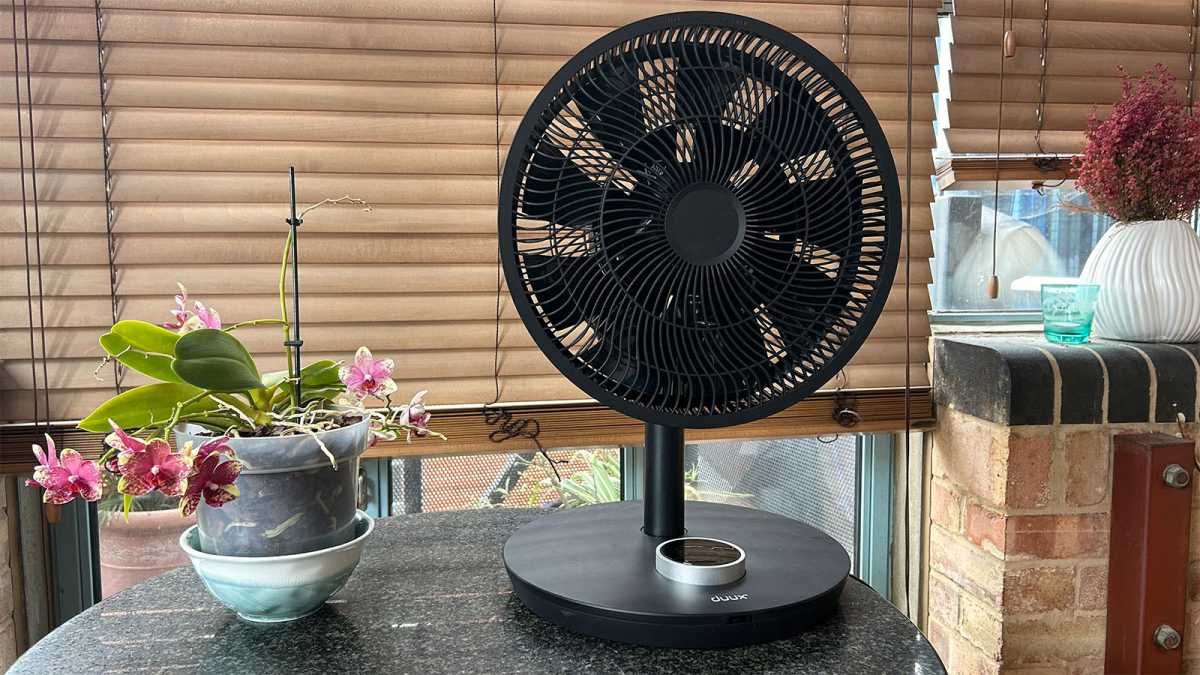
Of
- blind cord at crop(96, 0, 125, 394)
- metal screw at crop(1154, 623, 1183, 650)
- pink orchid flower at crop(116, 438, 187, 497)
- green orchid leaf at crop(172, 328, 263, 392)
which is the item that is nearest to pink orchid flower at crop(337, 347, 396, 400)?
green orchid leaf at crop(172, 328, 263, 392)

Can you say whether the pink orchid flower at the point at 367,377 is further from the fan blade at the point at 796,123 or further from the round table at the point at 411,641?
the fan blade at the point at 796,123

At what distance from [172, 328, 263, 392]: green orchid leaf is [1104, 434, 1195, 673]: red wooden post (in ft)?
4.53

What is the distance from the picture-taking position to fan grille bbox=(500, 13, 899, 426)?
30.9 inches

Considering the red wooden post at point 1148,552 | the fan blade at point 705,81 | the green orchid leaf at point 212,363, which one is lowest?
the red wooden post at point 1148,552

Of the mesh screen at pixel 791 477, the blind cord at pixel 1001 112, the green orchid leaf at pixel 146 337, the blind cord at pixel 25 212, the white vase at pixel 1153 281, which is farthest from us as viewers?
the mesh screen at pixel 791 477

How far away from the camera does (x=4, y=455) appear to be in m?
1.42

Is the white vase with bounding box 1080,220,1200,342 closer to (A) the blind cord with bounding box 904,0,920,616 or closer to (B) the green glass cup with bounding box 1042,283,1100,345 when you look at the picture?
(B) the green glass cup with bounding box 1042,283,1100,345

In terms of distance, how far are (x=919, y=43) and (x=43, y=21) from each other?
4.90ft

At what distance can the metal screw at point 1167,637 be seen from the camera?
4.78 ft

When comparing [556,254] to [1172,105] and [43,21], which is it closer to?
[43,21]

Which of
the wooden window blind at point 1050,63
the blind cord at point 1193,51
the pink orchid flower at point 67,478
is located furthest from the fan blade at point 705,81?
the blind cord at point 1193,51

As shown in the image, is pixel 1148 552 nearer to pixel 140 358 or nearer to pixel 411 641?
pixel 411 641

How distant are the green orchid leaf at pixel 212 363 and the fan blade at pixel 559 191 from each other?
292 millimetres

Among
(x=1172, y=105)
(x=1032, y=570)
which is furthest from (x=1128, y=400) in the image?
(x=1172, y=105)
